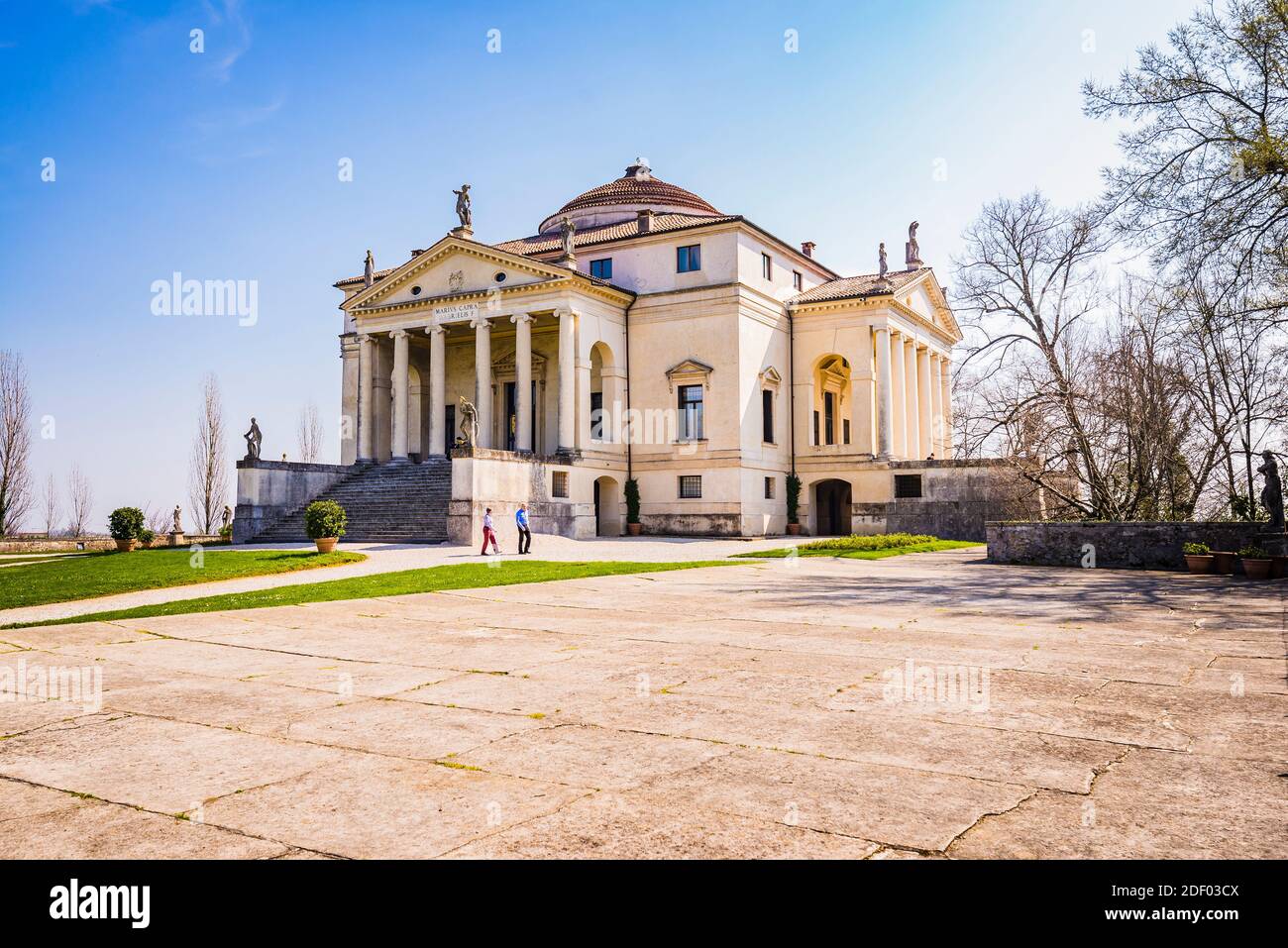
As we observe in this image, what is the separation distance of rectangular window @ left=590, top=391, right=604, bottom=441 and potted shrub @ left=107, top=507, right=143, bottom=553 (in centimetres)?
1897

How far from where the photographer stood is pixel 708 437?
1549 inches

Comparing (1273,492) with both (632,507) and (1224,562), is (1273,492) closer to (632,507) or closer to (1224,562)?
(1224,562)

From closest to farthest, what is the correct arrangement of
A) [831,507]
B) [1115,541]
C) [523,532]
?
[1115,541]
[523,532]
[831,507]

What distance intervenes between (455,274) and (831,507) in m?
22.2

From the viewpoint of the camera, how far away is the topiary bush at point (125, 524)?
3086 cm

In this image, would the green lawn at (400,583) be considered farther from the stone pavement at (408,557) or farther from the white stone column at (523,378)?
the white stone column at (523,378)

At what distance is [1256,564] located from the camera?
58.3 ft

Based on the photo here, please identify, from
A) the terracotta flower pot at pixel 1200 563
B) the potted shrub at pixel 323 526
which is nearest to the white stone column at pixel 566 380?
the potted shrub at pixel 323 526

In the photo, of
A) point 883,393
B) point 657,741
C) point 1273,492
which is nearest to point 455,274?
point 883,393

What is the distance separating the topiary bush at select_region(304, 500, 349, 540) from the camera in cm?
2575

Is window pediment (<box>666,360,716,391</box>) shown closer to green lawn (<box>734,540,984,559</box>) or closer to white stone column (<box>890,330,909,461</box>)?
white stone column (<box>890,330,909,461</box>)

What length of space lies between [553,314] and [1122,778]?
1450 inches

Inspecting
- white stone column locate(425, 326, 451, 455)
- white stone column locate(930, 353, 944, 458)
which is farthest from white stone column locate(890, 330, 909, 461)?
white stone column locate(425, 326, 451, 455)
